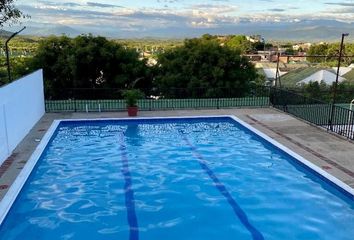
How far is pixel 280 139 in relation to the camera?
1073cm

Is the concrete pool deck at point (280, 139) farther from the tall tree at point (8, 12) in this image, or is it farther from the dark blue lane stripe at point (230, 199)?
the tall tree at point (8, 12)

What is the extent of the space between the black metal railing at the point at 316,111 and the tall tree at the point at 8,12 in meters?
9.81

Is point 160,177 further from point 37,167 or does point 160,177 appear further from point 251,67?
point 251,67

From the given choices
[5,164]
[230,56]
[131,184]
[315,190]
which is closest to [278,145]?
[315,190]

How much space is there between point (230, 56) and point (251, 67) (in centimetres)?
154

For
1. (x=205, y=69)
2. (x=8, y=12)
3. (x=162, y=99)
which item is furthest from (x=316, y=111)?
(x=8, y=12)

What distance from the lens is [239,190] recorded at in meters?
7.79

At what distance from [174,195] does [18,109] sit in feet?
17.0

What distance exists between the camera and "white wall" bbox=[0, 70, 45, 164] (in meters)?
8.64

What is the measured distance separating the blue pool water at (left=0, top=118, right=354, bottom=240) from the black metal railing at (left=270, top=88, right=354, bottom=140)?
2.34m

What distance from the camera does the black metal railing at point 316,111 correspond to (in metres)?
11.1

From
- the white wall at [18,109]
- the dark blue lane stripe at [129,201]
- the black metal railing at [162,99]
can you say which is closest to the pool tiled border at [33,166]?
the white wall at [18,109]

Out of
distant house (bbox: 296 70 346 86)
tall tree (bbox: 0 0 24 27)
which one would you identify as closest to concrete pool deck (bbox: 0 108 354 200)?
tall tree (bbox: 0 0 24 27)

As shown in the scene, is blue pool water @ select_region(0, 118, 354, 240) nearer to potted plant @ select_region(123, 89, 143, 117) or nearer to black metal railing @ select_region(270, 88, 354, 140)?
black metal railing @ select_region(270, 88, 354, 140)
